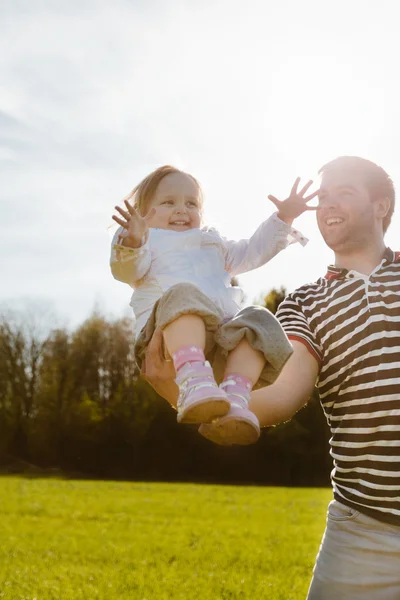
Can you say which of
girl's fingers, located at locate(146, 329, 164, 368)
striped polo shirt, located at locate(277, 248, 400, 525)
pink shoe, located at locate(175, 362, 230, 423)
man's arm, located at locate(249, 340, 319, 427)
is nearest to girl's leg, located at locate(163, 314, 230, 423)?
pink shoe, located at locate(175, 362, 230, 423)

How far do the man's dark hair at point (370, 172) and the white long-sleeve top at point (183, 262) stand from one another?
1.25 ft

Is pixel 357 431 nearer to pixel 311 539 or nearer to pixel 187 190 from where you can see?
pixel 187 190

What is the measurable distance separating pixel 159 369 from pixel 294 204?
1.14 meters

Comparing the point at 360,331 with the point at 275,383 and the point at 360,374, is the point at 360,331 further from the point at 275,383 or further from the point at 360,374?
the point at 275,383

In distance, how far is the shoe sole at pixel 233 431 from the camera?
258 centimetres

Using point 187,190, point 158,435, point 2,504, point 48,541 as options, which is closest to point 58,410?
point 158,435

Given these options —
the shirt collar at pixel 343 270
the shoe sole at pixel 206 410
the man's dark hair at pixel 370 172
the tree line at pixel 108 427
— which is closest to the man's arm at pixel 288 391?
the shirt collar at pixel 343 270

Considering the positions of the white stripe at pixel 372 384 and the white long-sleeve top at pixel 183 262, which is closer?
the white stripe at pixel 372 384

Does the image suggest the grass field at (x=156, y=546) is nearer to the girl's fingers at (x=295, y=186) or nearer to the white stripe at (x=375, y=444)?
the white stripe at (x=375, y=444)

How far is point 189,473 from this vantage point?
3897 centimetres

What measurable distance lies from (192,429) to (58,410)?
10.3 metres

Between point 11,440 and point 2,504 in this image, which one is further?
point 11,440

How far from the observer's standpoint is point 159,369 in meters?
3.17

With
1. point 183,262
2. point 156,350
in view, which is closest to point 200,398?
point 156,350
